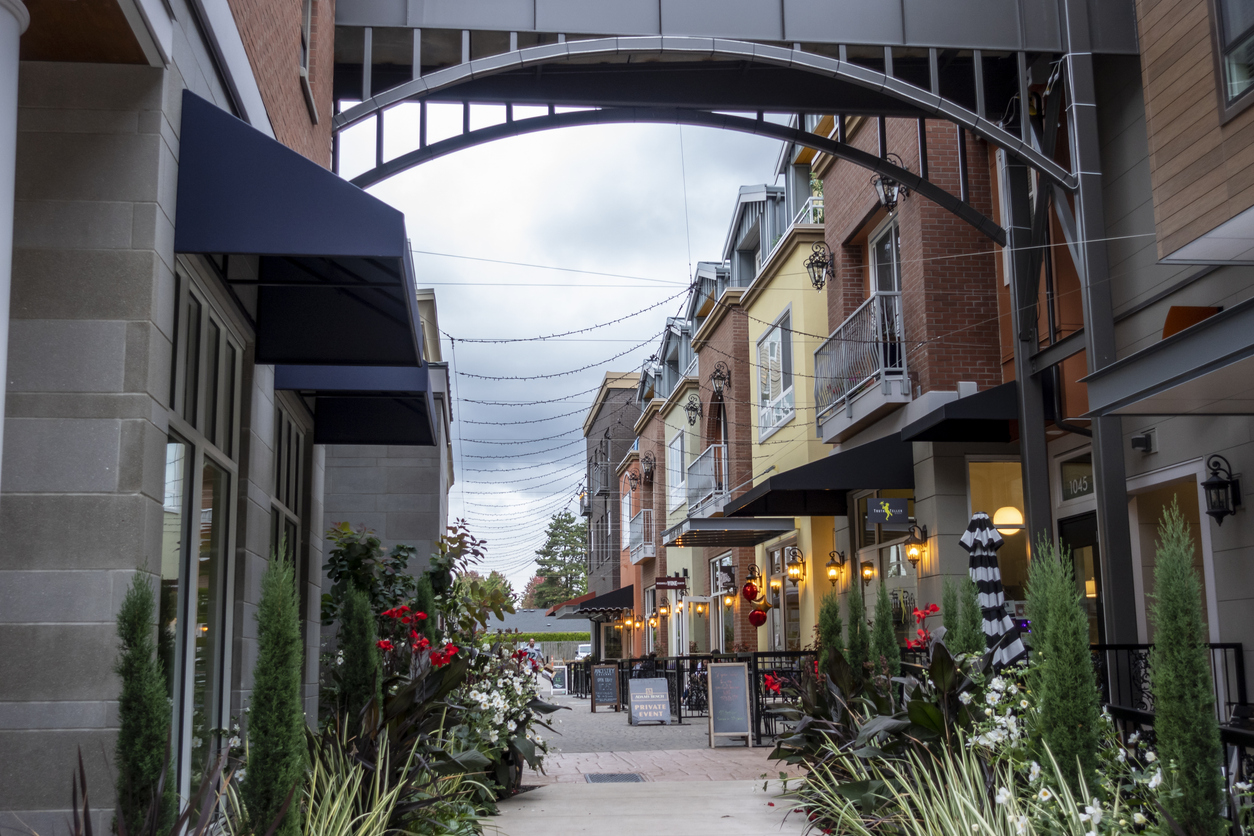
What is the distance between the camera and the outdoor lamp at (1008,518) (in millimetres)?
12953

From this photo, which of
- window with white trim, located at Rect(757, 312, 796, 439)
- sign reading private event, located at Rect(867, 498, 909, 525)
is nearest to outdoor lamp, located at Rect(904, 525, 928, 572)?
sign reading private event, located at Rect(867, 498, 909, 525)

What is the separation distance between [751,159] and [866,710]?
16.7m

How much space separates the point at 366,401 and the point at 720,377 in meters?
13.9

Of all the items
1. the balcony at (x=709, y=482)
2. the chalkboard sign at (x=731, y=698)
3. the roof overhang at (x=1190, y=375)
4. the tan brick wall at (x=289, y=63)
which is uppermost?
the tan brick wall at (x=289, y=63)

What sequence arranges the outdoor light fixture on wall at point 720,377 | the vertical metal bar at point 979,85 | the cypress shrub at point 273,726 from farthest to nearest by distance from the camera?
the outdoor light fixture on wall at point 720,377 < the vertical metal bar at point 979,85 < the cypress shrub at point 273,726

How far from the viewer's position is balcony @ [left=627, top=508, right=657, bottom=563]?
105ft

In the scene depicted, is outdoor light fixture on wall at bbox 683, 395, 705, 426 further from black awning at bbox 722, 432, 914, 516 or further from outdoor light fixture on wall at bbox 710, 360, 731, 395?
black awning at bbox 722, 432, 914, 516

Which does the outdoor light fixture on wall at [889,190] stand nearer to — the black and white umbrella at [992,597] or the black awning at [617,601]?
the black and white umbrella at [992,597]

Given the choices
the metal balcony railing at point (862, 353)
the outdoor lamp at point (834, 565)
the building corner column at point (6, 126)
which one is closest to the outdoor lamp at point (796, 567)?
the outdoor lamp at point (834, 565)

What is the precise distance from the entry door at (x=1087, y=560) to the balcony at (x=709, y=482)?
33.4ft

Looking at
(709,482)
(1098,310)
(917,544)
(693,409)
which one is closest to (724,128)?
(1098,310)

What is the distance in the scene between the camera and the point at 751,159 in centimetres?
2261

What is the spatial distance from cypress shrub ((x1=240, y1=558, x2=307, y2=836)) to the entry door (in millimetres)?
A: 9284

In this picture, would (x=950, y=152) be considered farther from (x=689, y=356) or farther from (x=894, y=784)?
(x=689, y=356)
